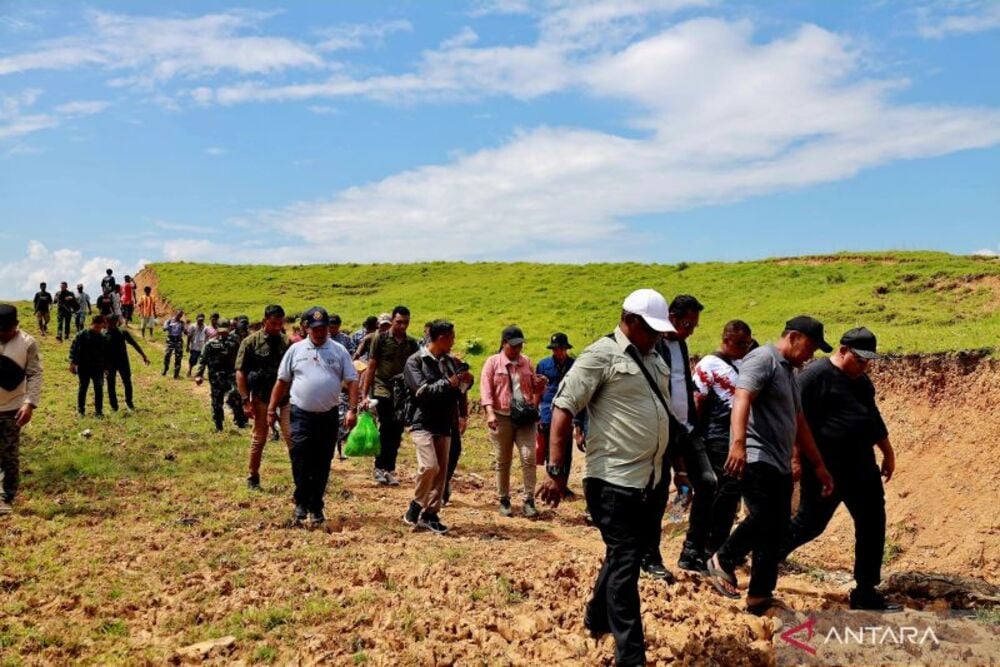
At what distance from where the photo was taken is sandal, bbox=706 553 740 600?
227 inches

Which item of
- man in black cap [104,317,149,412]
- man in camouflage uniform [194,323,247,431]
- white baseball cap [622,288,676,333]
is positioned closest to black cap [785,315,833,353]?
white baseball cap [622,288,676,333]

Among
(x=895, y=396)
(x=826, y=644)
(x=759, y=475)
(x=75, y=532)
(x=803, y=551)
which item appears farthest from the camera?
(x=895, y=396)

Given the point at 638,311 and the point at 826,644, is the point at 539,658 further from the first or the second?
the point at 638,311

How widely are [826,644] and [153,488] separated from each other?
740 centimetres

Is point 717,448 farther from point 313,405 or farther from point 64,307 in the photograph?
point 64,307

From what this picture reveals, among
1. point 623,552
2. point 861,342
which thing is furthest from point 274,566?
point 861,342

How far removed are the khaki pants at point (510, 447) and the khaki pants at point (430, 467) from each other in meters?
1.29

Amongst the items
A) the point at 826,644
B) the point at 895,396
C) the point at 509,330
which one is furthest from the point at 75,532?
the point at 895,396

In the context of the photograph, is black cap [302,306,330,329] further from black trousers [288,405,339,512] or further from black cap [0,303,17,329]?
black cap [0,303,17,329]

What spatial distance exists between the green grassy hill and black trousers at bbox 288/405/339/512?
8408 millimetres

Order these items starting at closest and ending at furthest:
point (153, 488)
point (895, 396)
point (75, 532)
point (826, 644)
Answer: point (826, 644) → point (75, 532) → point (153, 488) → point (895, 396)

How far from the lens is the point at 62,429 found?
1285 centimetres

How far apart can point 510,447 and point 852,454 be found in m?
4.17

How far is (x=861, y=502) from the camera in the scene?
225 inches
